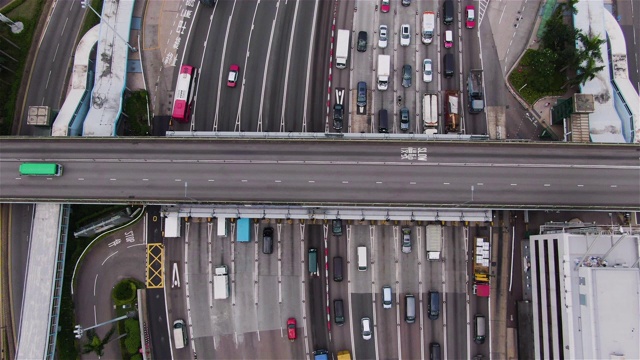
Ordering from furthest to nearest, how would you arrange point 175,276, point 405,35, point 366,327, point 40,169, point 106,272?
1. point 405,35
2. point 106,272
3. point 175,276
4. point 366,327
5. point 40,169

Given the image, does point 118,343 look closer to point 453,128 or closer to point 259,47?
point 259,47

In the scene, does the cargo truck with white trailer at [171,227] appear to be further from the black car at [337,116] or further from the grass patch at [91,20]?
the grass patch at [91,20]

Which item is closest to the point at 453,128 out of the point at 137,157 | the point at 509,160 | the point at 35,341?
the point at 509,160

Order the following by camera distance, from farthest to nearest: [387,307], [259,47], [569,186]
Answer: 1. [259,47]
2. [387,307]
3. [569,186]

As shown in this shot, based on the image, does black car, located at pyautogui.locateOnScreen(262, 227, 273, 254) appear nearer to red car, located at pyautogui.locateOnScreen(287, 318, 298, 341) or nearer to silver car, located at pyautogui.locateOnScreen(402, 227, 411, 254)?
red car, located at pyautogui.locateOnScreen(287, 318, 298, 341)

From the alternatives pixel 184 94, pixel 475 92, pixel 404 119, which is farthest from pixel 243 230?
pixel 475 92

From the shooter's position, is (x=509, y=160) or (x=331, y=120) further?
(x=331, y=120)

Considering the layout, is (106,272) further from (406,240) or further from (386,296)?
(406,240)
